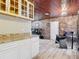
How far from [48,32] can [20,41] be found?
1116 centimetres

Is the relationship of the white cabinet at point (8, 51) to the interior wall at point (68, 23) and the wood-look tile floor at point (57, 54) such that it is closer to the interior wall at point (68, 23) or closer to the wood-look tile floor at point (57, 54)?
the wood-look tile floor at point (57, 54)

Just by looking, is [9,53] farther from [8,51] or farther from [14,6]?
[14,6]

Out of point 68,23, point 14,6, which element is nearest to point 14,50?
point 14,6

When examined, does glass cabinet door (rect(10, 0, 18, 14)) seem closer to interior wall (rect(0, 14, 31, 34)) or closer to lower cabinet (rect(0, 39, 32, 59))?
interior wall (rect(0, 14, 31, 34))

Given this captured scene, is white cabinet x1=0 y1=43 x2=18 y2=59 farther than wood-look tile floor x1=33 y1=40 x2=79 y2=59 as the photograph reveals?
No

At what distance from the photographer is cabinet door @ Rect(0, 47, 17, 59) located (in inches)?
109

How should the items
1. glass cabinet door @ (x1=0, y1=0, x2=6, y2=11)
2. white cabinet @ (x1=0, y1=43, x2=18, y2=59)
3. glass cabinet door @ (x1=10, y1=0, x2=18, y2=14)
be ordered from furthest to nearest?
glass cabinet door @ (x1=10, y1=0, x2=18, y2=14)
white cabinet @ (x1=0, y1=43, x2=18, y2=59)
glass cabinet door @ (x1=0, y1=0, x2=6, y2=11)

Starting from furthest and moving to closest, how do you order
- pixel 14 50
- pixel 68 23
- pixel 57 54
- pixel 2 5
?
pixel 68 23 < pixel 57 54 < pixel 14 50 < pixel 2 5

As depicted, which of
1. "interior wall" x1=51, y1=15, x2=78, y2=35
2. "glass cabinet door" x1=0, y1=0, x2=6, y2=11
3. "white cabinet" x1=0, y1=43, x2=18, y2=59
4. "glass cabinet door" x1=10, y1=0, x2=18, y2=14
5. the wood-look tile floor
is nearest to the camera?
"glass cabinet door" x1=0, y1=0, x2=6, y2=11

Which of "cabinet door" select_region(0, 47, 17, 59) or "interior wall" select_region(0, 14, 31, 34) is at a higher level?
"interior wall" select_region(0, 14, 31, 34)

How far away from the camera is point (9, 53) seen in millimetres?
3035

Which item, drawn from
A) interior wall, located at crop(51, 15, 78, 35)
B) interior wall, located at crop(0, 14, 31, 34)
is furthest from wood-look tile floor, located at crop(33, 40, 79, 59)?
interior wall, located at crop(51, 15, 78, 35)

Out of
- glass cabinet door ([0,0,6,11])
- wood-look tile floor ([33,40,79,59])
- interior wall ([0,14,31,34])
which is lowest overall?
wood-look tile floor ([33,40,79,59])

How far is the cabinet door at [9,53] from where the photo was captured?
9.11ft
